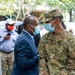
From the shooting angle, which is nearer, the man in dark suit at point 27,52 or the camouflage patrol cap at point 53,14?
the camouflage patrol cap at point 53,14

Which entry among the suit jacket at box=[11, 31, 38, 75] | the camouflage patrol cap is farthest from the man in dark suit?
the camouflage patrol cap

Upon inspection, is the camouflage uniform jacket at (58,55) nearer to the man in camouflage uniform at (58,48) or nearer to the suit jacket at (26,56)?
the man in camouflage uniform at (58,48)

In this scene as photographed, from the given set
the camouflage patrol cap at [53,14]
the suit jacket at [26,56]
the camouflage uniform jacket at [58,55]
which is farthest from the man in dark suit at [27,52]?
the camouflage patrol cap at [53,14]

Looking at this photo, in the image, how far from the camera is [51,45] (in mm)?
3428

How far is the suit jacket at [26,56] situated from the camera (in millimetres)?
3729

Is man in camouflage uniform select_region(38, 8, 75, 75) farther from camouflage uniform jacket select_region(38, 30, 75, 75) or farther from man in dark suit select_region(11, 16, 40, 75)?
man in dark suit select_region(11, 16, 40, 75)

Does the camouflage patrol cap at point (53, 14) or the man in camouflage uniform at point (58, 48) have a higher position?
the camouflage patrol cap at point (53, 14)

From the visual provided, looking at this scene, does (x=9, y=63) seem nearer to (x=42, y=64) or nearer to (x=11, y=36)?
(x=11, y=36)

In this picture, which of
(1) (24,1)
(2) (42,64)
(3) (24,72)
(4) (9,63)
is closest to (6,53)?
(4) (9,63)

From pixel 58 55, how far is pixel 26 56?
56 centimetres

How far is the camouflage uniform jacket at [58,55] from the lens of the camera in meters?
3.31

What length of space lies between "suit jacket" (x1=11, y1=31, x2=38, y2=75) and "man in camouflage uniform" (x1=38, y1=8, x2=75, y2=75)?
1.11ft

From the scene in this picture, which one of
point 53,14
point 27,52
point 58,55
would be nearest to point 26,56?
point 27,52

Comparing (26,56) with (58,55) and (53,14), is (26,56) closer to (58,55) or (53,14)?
(58,55)
